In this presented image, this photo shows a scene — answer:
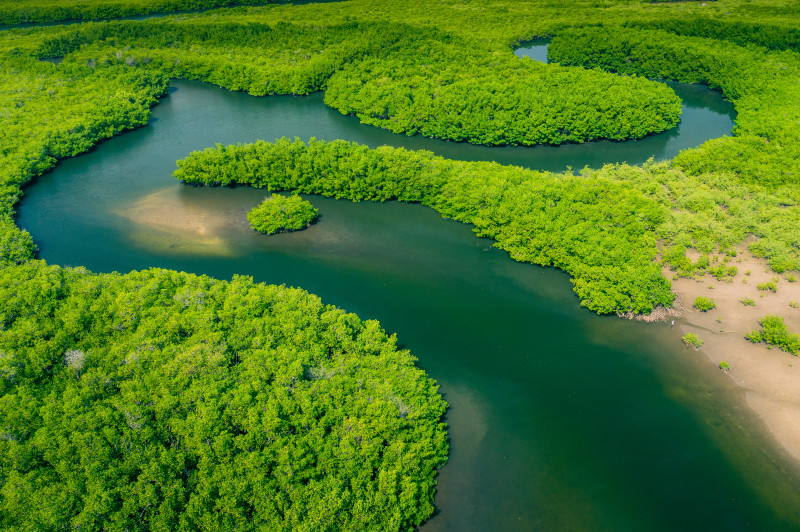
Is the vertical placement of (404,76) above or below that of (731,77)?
above

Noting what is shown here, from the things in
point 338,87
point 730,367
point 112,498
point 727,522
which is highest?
point 338,87

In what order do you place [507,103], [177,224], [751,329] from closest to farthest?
1. [751,329]
2. [177,224]
3. [507,103]

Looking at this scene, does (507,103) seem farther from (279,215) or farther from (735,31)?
(735,31)

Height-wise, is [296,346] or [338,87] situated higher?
[338,87]

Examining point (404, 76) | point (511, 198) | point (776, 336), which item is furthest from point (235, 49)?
point (776, 336)

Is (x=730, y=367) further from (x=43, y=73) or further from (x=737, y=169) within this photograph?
(x=43, y=73)

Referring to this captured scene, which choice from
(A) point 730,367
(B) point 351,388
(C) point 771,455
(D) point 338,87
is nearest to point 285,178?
(D) point 338,87

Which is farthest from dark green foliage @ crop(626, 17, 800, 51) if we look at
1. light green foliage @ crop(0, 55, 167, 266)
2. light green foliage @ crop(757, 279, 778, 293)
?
light green foliage @ crop(0, 55, 167, 266)

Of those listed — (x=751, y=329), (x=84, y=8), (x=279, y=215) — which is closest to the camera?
(x=751, y=329)
